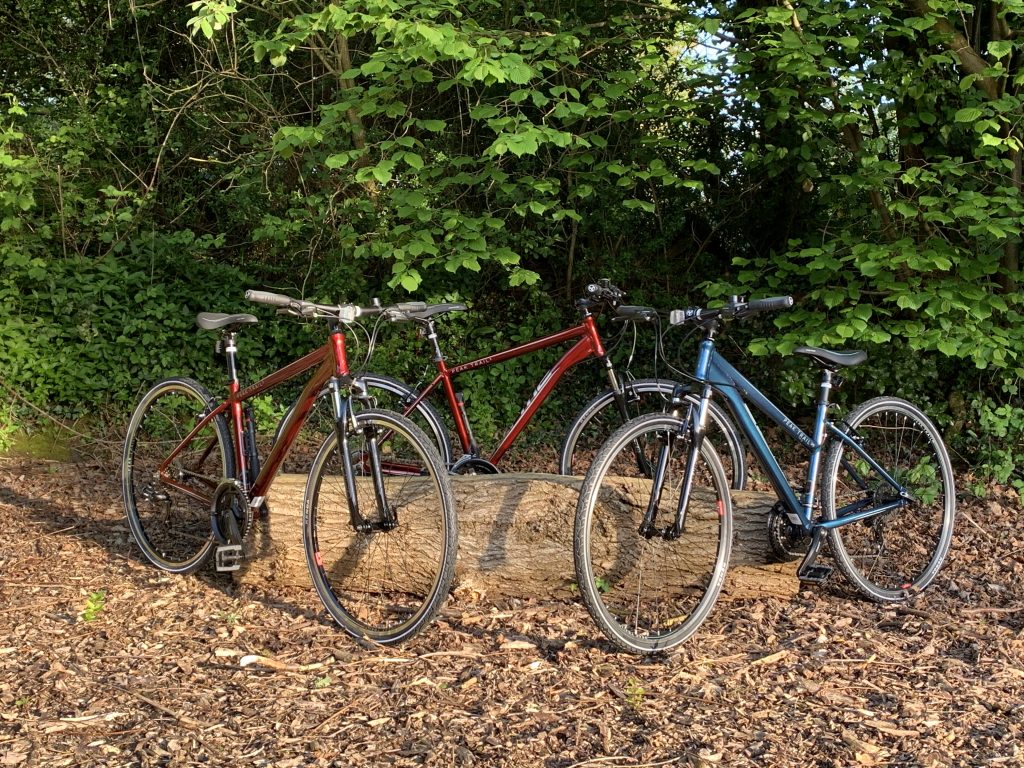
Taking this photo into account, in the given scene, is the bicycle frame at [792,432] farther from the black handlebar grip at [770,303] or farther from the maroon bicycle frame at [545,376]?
the maroon bicycle frame at [545,376]

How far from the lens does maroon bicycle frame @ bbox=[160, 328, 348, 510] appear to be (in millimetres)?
3654

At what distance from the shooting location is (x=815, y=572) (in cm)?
379

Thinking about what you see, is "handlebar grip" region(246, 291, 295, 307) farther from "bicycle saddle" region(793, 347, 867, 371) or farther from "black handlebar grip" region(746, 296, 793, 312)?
"bicycle saddle" region(793, 347, 867, 371)

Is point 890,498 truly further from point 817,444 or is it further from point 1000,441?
point 1000,441

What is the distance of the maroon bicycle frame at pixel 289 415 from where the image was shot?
365 centimetres

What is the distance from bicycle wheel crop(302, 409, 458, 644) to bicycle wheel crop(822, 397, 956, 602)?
168 centimetres

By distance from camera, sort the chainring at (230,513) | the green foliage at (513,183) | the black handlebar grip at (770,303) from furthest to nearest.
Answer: the green foliage at (513,183) → the chainring at (230,513) → the black handlebar grip at (770,303)

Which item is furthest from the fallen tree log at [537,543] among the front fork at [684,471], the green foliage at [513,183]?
the green foliage at [513,183]

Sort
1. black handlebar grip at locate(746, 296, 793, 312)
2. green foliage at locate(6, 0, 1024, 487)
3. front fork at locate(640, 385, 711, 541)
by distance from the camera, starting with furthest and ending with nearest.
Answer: green foliage at locate(6, 0, 1024, 487) → black handlebar grip at locate(746, 296, 793, 312) → front fork at locate(640, 385, 711, 541)

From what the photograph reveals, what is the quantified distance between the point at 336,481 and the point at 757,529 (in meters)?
1.77

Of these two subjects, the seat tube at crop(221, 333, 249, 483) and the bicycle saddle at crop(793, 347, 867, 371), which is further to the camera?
the seat tube at crop(221, 333, 249, 483)

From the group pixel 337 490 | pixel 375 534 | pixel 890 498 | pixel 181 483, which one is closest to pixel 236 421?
pixel 181 483

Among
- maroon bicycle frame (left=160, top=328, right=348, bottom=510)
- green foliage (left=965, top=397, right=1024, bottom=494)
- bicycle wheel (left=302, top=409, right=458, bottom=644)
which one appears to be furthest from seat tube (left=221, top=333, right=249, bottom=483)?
green foliage (left=965, top=397, right=1024, bottom=494)

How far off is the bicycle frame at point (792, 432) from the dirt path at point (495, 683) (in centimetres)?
40
